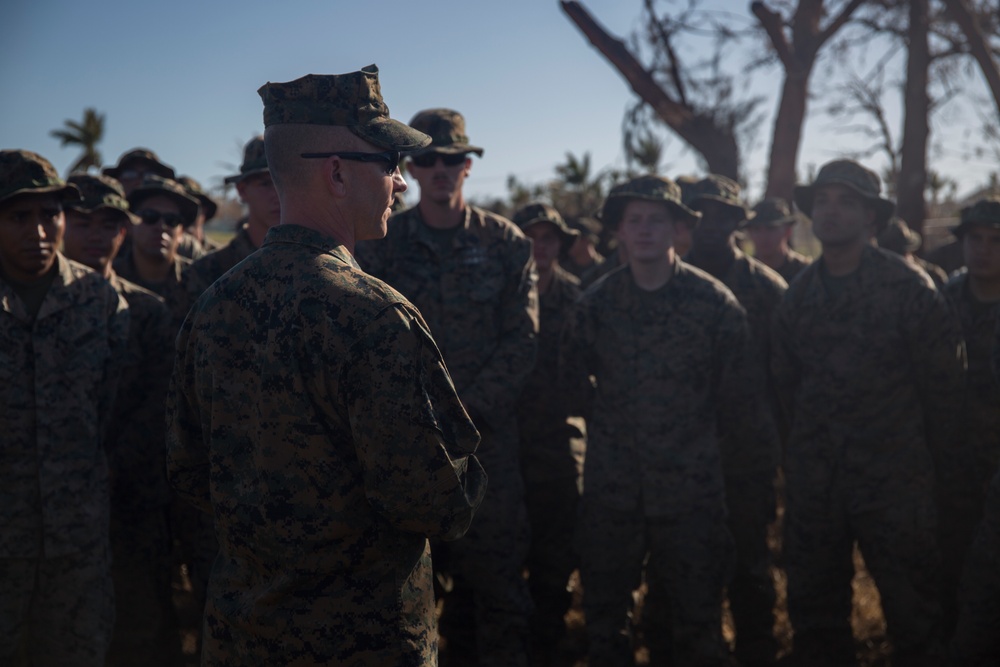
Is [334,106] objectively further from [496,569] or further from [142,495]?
[142,495]

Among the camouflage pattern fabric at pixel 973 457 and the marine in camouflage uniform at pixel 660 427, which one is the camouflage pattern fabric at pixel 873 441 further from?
the marine in camouflage uniform at pixel 660 427

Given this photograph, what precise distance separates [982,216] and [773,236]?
6.73 ft

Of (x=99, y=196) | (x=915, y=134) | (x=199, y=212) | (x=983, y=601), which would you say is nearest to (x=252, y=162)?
(x=99, y=196)

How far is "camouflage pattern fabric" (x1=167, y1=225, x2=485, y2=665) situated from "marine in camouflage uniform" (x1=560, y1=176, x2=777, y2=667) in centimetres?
219

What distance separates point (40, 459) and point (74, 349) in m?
0.52

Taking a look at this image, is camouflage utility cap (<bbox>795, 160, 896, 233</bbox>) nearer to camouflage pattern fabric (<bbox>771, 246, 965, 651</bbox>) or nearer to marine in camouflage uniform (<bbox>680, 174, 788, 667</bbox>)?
camouflage pattern fabric (<bbox>771, 246, 965, 651</bbox>)

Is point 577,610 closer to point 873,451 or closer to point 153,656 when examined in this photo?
point 873,451

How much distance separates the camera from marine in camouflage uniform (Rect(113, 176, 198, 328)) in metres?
5.42

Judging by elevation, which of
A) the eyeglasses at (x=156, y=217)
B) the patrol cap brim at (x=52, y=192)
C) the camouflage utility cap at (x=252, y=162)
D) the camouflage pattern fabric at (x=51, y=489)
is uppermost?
the camouflage utility cap at (x=252, y=162)

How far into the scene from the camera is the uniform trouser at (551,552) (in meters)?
4.96

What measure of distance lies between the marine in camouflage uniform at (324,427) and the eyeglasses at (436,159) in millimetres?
2131

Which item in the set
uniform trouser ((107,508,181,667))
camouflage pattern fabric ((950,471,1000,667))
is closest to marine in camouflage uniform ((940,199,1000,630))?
camouflage pattern fabric ((950,471,1000,667))

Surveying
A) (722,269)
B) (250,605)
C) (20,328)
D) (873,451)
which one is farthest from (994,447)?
(20,328)

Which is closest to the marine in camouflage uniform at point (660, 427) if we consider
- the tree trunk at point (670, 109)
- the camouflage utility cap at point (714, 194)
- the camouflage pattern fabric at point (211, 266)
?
the camouflage utility cap at point (714, 194)
